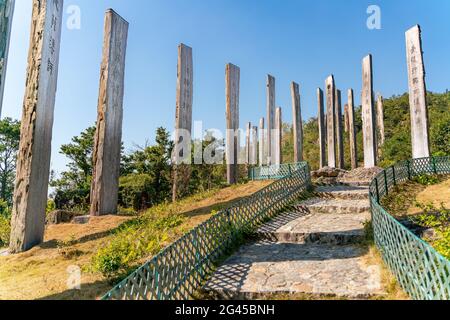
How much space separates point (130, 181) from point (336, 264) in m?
12.1

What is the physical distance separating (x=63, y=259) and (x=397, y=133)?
26732 mm

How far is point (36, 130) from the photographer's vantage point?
23.9 feet

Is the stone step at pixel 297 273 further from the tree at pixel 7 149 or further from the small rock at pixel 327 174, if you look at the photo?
the tree at pixel 7 149

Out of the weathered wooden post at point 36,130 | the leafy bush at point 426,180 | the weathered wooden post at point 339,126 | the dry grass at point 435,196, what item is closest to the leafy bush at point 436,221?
the dry grass at point 435,196

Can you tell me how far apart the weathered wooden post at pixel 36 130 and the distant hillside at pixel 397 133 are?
19.3 metres

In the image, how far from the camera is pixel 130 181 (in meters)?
15.5

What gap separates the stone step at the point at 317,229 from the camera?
21.0 ft

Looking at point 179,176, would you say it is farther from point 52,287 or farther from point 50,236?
point 52,287

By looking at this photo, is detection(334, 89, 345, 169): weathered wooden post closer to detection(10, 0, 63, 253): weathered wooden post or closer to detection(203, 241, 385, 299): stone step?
detection(203, 241, 385, 299): stone step

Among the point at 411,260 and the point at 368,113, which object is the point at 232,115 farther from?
the point at 411,260

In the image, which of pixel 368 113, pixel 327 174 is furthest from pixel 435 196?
pixel 368 113
